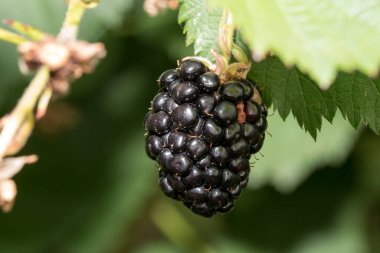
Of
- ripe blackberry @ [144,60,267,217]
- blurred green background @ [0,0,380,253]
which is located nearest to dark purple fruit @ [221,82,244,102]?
ripe blackberry @ [144,60,267,217]

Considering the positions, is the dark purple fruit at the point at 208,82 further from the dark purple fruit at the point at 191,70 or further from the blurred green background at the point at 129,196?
the blurred green background at the point at 129,196

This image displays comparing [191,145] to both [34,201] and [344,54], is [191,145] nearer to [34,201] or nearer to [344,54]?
[344,54]

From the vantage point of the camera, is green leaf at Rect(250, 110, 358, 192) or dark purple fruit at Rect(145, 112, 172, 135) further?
green leaf at Rect(250, 110, 358, 192)

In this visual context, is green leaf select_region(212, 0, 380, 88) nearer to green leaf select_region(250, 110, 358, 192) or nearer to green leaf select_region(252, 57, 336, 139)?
green leaf select_region(252, 57, 336, 139)

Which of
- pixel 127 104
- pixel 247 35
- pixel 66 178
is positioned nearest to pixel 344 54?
pixel 247 35

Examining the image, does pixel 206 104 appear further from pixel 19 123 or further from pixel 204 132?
pixel 19 123

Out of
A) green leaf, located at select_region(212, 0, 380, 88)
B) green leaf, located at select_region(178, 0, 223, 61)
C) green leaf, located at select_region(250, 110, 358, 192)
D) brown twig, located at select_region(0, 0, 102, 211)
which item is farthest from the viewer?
green leaf, located at select_region(250, 110, 358, 192)

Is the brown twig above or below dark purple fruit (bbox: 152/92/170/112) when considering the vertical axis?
above

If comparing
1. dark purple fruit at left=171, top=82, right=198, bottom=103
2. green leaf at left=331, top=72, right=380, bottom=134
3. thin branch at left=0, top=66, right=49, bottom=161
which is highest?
thin branch at left=0, top=66, right=49, bottom=161
